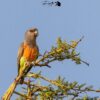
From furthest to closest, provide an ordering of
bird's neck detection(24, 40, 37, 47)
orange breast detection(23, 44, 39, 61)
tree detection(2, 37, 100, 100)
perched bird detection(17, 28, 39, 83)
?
1. bird's neck detection(24, 40, 37, 47)
2. perched bird detection(17, 28, 39, 83)
3. orange breast detection(23, 44, 39, 61)
4. tree detection(2, 37, 100, 100)

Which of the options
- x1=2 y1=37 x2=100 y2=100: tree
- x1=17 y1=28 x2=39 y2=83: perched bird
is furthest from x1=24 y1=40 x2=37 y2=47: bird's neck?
x1=2 y1=37 x2=100 y2=100: tree

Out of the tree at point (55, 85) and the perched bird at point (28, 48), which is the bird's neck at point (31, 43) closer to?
the perched bird at point (28, 48)

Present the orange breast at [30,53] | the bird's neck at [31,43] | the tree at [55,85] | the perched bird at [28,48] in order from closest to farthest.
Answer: the tree at [55,85]
the orange breast at [30,53]
the perched bird at [28,48]
the bird's neck at [31,43]

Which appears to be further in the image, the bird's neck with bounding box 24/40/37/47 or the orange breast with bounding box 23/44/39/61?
the bird's neck with bounding box 24/40/37/47

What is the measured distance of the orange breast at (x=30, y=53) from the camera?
1350 centimetres

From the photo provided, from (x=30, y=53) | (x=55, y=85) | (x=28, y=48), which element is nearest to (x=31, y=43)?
(x=28, y=48)

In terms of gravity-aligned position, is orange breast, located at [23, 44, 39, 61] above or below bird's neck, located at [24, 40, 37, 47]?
below

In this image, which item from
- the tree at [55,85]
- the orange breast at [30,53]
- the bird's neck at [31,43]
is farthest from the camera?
the bird's neck at [31,43]

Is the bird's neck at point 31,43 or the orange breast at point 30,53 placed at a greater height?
the bird's neck at point 31,43

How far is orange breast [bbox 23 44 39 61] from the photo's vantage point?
531 inches

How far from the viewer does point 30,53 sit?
13812 mm

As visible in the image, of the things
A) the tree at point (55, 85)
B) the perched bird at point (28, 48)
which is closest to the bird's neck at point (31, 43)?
the perched bird at point (28, 48)

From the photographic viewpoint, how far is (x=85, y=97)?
8773 mm

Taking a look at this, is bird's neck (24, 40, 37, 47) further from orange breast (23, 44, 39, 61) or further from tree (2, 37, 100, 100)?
tree (2, 37, 100, 100)
